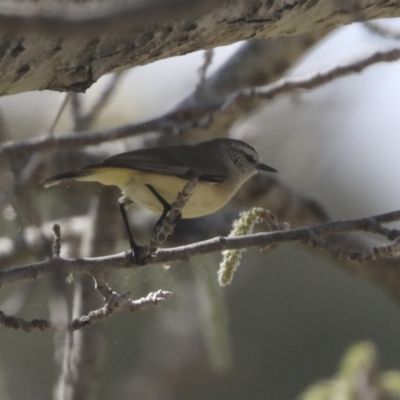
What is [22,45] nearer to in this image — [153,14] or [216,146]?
[153,14]

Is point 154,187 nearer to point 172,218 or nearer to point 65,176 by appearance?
point 65,176

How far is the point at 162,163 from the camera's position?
177cm

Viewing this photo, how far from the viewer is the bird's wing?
1.70 meters

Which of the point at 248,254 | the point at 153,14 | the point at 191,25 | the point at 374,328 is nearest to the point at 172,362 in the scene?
the point at 248,254

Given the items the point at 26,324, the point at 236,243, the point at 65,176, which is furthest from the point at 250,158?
the point at 26,324

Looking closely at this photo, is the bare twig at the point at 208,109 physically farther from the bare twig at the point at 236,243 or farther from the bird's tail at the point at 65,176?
the bare twig at the point at 236,243

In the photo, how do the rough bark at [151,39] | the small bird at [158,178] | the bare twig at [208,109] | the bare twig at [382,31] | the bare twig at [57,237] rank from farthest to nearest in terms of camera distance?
the bare twig at [382,31] → the bare twig at [208,109] → the small bird at [158,178] → the bare twig at [57,237] → the rough bark at [151,39]

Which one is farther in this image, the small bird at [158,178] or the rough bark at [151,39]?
the small bird at [158,178]

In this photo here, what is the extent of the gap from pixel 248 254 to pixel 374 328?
182 cm

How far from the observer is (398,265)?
2.63 m

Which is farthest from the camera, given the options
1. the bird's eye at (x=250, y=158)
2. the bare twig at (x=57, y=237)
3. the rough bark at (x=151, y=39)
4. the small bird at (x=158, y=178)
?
the bird's eye at (x=250, y=158)

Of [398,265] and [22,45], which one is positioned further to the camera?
[398,265]

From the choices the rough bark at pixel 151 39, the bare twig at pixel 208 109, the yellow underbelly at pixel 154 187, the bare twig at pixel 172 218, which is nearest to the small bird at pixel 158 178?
the yellow underbelly at pixel 154 187

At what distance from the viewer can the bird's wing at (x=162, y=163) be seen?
1.70 metres
